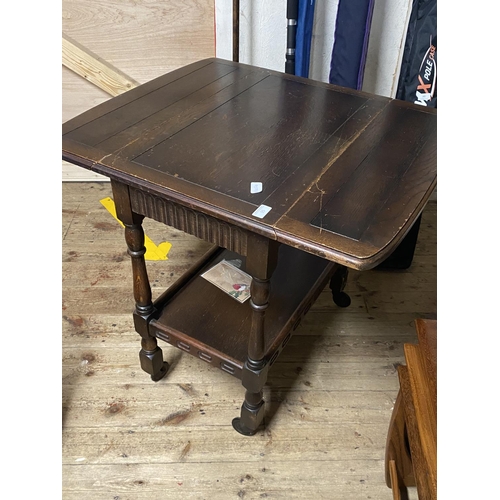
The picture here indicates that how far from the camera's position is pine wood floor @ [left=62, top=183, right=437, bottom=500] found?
4.58 feet

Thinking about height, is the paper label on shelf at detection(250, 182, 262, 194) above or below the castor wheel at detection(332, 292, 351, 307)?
above

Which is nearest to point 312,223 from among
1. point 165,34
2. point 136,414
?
point 136,414

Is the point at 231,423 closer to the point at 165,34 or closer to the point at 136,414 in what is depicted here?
the point at 136,414

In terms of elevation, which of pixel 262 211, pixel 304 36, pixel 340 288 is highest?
pixel 304 36

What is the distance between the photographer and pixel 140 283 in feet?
4.70

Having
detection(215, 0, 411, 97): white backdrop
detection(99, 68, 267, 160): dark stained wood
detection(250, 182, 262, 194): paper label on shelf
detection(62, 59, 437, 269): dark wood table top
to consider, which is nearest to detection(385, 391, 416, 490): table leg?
detection(62, 59, 437, 269): dark wood table top

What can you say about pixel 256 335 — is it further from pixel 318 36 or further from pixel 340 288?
pixel 318 36

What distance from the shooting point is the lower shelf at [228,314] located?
4.67 feet

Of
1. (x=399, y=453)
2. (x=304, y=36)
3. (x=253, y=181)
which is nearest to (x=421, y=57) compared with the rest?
(x=304, y=36)

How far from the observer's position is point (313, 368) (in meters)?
1.71

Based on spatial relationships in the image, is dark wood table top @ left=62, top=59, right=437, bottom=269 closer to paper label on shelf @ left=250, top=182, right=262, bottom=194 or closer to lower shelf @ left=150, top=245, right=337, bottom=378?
paper label on shelf @ left=250, top=182, right=262, bottom=194

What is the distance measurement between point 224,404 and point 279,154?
2.71 ft

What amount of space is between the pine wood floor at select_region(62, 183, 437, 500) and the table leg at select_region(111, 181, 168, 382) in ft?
0.27

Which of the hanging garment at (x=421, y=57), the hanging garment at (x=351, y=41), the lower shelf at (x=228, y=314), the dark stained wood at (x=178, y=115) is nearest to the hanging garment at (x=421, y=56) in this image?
the hanging garment at (x=421, y=57)
